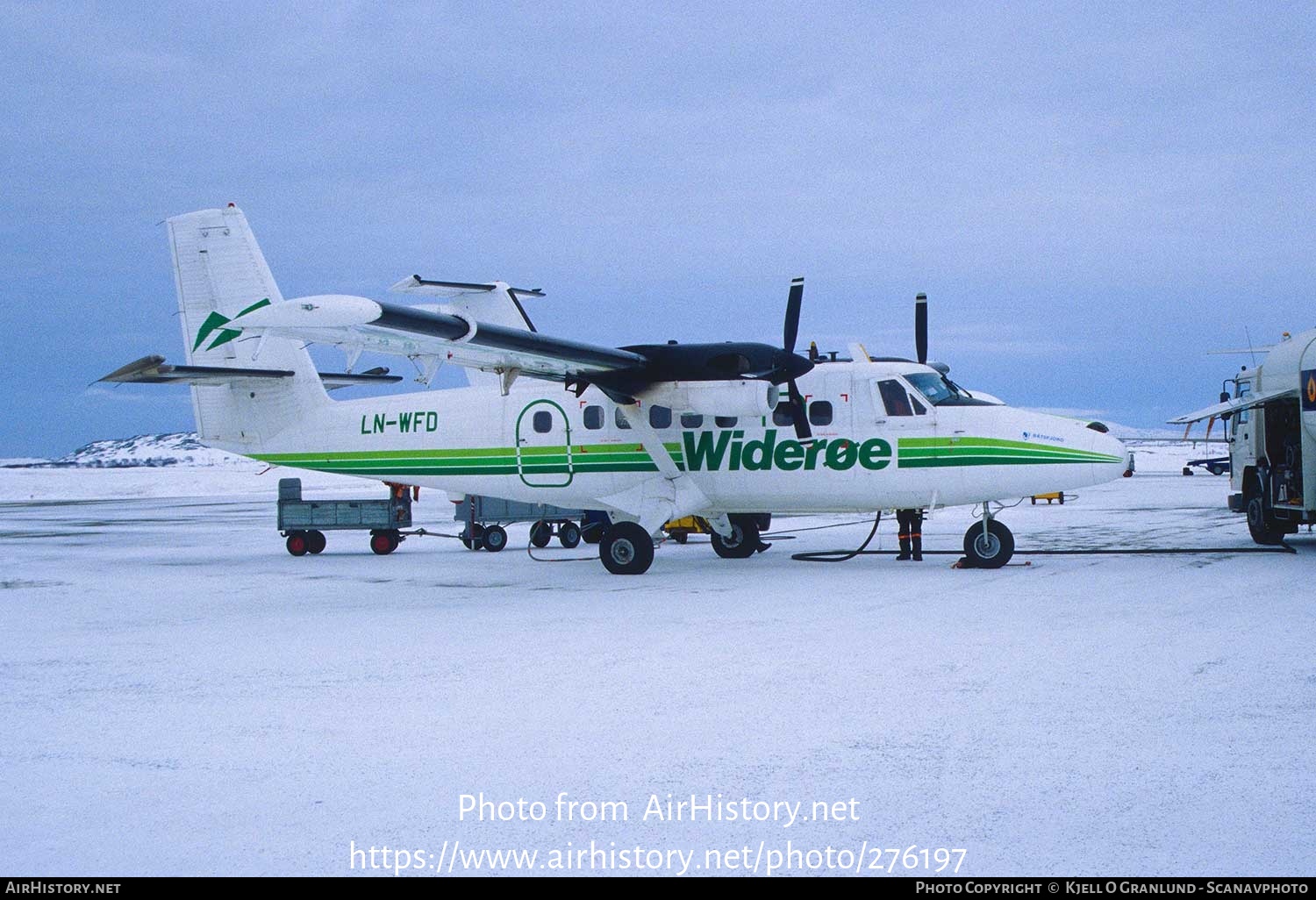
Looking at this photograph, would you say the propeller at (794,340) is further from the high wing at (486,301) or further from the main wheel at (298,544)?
the main wheel at (298,544)

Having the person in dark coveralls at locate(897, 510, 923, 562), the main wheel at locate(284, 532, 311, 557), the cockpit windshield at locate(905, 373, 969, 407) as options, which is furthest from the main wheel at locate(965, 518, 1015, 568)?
the main wheel at locate(284, 532, 311, 557)

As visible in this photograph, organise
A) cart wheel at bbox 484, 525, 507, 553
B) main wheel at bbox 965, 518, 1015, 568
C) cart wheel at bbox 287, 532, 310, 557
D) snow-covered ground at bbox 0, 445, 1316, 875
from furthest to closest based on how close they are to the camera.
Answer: cart wheel at bbox 484, 525, 507, 553, cart wheel at bbox 287, 532, 310, 557, main wheel at bbox 965, 518, 1015, 568, snow-covered ground at bbox 0, 445, 1316, 875

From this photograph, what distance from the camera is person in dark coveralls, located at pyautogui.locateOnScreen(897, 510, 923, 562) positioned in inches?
659

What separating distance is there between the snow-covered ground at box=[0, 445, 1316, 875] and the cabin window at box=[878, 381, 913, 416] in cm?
288

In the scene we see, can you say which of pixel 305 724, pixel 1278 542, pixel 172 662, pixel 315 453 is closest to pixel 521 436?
pixel 315 453

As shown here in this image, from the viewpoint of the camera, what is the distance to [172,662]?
8.51m

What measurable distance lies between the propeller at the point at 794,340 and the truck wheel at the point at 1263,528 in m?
8.34

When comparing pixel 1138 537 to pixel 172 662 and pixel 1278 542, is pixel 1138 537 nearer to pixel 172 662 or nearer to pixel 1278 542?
pixel 1278 542

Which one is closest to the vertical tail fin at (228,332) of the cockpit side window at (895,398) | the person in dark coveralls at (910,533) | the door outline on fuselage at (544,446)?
the door outline on fuselage at (544,446)

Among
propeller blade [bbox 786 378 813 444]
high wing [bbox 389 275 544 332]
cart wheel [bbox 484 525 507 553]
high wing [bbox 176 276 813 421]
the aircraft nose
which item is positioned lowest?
cart wheel [bbox 484 525 507 553]

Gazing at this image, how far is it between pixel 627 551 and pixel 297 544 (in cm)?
865

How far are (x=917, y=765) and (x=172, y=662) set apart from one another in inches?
242

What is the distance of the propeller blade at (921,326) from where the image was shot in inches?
647

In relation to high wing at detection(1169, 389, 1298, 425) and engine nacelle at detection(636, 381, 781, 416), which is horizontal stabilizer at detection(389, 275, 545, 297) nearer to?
engine nacelle at detection(636, 381, 781, 416)
